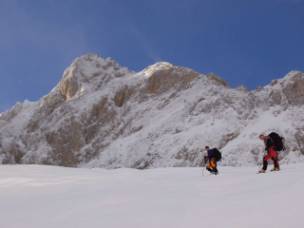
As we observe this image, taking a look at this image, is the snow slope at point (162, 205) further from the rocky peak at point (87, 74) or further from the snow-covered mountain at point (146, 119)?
the rocky peak at point (87, 74)

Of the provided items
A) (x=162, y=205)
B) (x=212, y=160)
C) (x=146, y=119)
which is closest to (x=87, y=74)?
(x=146, y=119)

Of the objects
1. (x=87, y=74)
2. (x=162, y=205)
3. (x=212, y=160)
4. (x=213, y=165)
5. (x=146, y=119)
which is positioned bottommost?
(x=162, y=205)

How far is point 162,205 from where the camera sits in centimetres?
1036

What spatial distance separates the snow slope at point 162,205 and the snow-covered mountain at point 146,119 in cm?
2919

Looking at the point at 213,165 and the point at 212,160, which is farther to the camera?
the point at 212,160

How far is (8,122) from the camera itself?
77.9 meters

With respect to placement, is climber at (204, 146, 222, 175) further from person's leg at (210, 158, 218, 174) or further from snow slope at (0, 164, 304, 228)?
snow slope at (0, 164, 304, 228)

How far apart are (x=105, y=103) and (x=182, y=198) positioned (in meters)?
59.7

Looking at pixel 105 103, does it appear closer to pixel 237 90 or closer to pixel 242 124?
pixel 237 90

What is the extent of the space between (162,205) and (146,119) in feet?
170

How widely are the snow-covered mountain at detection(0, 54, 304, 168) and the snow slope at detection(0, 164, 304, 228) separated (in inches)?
1149

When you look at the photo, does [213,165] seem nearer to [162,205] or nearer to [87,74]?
[162,205]

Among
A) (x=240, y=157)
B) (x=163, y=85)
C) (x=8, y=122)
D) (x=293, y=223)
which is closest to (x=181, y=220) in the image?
(x=293, y=223)

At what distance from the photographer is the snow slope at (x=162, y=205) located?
8594 mm
